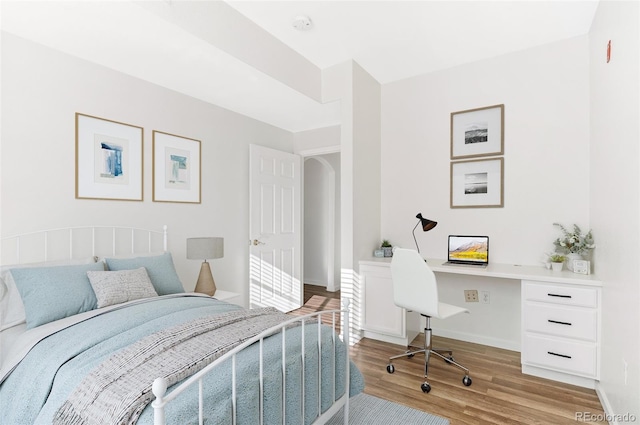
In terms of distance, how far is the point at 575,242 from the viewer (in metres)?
2.66

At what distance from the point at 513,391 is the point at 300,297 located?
8.76 ft

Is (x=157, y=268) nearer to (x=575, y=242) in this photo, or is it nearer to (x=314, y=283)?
(x=575, y=242)

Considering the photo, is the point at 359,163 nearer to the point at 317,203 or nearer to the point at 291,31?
the point at 291,31

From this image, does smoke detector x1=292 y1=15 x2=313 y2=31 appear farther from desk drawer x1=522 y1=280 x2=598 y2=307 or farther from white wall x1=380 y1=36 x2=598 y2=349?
desk drawer x1=522 y1=280 x2=598 y2=307

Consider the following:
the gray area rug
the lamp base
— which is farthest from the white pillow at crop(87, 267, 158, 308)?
the gray area rug

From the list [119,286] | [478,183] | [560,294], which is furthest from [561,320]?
[119,286]

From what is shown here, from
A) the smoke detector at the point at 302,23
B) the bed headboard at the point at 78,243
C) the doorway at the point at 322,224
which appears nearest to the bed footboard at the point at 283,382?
the bed headboard at the point at 78,243

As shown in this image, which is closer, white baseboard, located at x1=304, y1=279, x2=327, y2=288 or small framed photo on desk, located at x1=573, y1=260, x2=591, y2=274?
small framed photo on desk, located at x1=573, y1=260, x2=591, y2=274

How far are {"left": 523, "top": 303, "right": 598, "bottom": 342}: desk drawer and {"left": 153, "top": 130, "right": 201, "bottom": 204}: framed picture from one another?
309 centimetres

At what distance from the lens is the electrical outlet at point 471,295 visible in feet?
10.7

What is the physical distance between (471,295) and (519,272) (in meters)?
0.71

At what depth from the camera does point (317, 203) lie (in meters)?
5.89

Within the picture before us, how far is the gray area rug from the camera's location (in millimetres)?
2008

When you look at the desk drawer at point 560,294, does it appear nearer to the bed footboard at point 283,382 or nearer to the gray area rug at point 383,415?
the gray area rug at point 383,415
